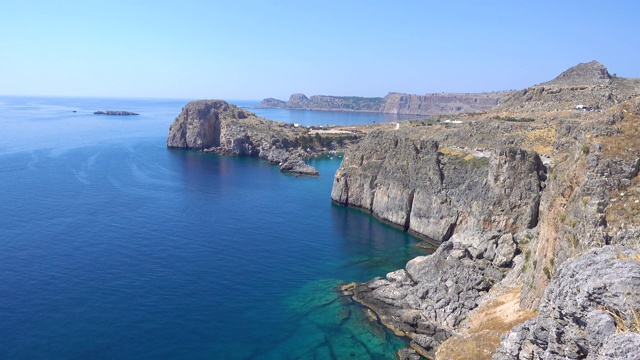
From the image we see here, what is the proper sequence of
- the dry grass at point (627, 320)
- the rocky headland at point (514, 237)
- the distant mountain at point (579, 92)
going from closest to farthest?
the dry grass at point (627, 320), the rocky headland at point (514, 237), the distant mountain at point (579, 92)

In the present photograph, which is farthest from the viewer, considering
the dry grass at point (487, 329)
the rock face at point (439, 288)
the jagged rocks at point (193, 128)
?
the jagged rocks at point (193, 128)

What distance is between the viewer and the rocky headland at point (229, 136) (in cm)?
17425

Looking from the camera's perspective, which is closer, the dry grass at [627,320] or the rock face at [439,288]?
the dry grass at [627,320]

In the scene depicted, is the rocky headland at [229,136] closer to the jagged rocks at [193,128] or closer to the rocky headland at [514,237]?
the jagged rocks at [193,128]

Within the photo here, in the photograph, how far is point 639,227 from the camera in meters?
29.2

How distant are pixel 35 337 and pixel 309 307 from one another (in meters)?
27.3

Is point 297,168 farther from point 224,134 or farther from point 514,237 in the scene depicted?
point 514,237

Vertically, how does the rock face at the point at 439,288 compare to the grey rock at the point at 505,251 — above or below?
below

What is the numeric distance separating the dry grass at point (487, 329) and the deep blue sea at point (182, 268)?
712cm

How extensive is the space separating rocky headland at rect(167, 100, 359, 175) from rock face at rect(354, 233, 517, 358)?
113 metres

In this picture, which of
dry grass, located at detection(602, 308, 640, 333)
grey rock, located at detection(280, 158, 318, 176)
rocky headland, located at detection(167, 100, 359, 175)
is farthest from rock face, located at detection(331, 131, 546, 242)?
rocky headland, located at detection(167, 100, 359, 175)

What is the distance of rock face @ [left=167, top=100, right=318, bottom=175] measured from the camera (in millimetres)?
174250

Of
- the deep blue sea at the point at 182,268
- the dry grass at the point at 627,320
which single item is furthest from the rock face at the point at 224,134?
the dry grass at the point at 627,320

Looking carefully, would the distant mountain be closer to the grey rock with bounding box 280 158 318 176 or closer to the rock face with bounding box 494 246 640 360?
the grey rock with bounding box 280 158 318 176
